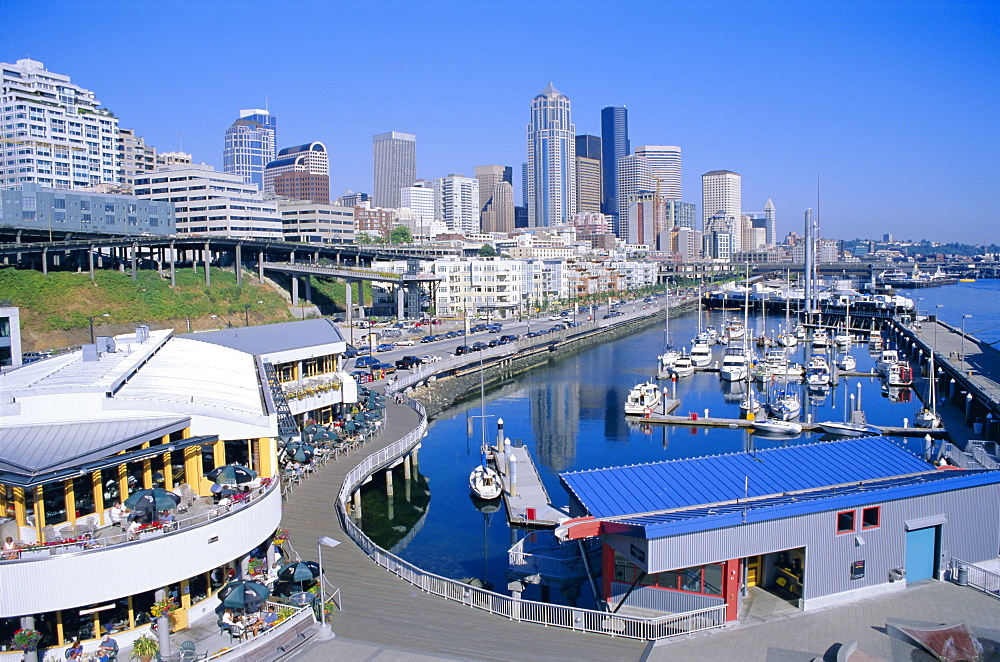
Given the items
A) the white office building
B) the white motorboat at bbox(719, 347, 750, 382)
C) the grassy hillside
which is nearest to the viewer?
the grassy hillside

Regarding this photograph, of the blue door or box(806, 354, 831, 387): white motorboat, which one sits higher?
the blue door

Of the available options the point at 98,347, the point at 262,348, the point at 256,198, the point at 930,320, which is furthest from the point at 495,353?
the point at 256,198

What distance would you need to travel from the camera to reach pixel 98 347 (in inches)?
1037

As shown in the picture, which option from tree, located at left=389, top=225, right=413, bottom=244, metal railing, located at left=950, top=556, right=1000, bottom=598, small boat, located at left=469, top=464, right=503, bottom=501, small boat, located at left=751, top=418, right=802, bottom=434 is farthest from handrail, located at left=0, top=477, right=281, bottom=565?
tree, located at left=389, top=225, right=413, bottom=244

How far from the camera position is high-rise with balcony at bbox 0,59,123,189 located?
116938mm

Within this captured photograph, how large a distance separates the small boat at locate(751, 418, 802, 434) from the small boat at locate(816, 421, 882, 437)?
1388 millimetres

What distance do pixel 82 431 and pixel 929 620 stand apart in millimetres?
16487

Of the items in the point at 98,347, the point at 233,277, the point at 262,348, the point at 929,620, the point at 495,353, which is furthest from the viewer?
the point at 233,277

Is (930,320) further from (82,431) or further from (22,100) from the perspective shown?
(22,100)

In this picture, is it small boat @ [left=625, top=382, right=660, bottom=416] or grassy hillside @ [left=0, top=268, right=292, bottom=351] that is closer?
small boat @ [left=625, top=382, right=660, bottom=416]

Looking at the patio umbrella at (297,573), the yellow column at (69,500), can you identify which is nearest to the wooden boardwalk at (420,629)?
the patio umbrella at (297,573)

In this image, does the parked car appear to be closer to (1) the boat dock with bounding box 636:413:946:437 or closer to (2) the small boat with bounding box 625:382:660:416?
(2) the small boat with bounding box 625:382:660:416

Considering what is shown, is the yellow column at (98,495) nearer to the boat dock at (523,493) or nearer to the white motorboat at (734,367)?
the boat dock at (523,493)

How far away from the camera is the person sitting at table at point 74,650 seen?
13550 millimetres
